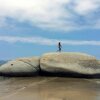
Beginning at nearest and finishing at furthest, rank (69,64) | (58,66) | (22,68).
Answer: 1. (58,66)
2. (69,64)
3. (22,68)

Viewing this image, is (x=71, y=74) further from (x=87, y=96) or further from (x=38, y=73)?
(x=87, y=96)

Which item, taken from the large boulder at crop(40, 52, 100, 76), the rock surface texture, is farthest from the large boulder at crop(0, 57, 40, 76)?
the large boulder at crop(40, 52, 100, 76)

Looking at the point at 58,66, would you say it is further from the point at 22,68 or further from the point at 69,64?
the point at 22,68

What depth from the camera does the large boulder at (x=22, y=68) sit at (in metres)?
17.4

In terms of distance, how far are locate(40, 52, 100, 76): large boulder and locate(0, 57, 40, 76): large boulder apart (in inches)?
20.3

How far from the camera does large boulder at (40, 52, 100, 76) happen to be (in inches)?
664

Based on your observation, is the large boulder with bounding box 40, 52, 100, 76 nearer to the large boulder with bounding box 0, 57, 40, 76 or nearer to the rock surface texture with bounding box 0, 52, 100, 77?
the rock surface texture with bounding box 0, 52, 100, 77

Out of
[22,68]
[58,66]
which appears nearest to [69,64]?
[58,66]

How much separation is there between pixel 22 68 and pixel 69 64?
253cm

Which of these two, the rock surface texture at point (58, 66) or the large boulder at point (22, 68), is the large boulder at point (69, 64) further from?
the large boulder at point (22, 68)

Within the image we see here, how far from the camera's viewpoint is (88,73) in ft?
55.0

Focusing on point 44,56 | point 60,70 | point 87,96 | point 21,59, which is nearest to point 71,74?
point 60,70

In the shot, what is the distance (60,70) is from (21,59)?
259 centimetres

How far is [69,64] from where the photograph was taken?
17.0 m
